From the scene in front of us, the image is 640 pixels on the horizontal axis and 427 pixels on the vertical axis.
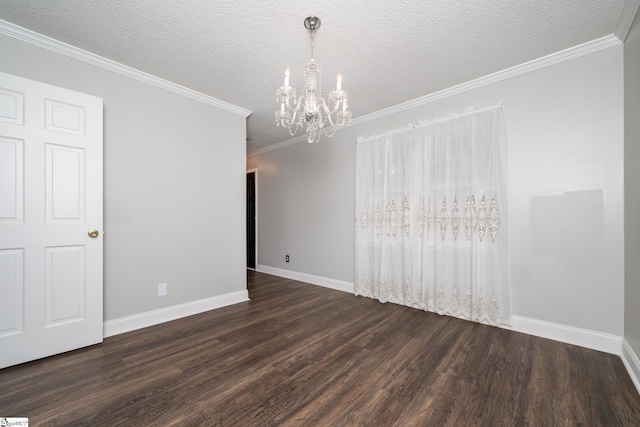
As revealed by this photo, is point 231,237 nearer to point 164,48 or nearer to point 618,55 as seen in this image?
point 164,48

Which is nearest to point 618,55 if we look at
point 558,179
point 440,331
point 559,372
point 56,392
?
point 558,179

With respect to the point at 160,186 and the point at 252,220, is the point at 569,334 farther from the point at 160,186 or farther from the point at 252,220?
the point at 252,220

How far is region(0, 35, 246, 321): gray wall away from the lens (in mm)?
2438

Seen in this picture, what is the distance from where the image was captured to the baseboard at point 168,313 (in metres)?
2.47

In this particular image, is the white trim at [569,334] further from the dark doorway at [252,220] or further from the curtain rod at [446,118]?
the dark doorway at [252,220]

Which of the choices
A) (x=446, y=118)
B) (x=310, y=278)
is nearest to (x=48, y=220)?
(x=310, y=278)

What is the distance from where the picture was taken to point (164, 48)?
225cm

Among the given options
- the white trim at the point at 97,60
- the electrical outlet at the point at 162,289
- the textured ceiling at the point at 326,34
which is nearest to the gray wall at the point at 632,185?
the textured ceiling at the point at 326,34

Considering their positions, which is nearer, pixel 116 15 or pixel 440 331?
pixel 116 15

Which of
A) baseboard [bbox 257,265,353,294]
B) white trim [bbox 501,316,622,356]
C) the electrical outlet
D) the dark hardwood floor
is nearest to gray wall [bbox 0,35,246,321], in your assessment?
the electrical outlet

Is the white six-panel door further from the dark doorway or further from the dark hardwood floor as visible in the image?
the dark doorway

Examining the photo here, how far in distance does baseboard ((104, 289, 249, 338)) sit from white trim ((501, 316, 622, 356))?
3200mm

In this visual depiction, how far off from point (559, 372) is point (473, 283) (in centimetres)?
97

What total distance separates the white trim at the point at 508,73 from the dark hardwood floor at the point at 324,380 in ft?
8.57
